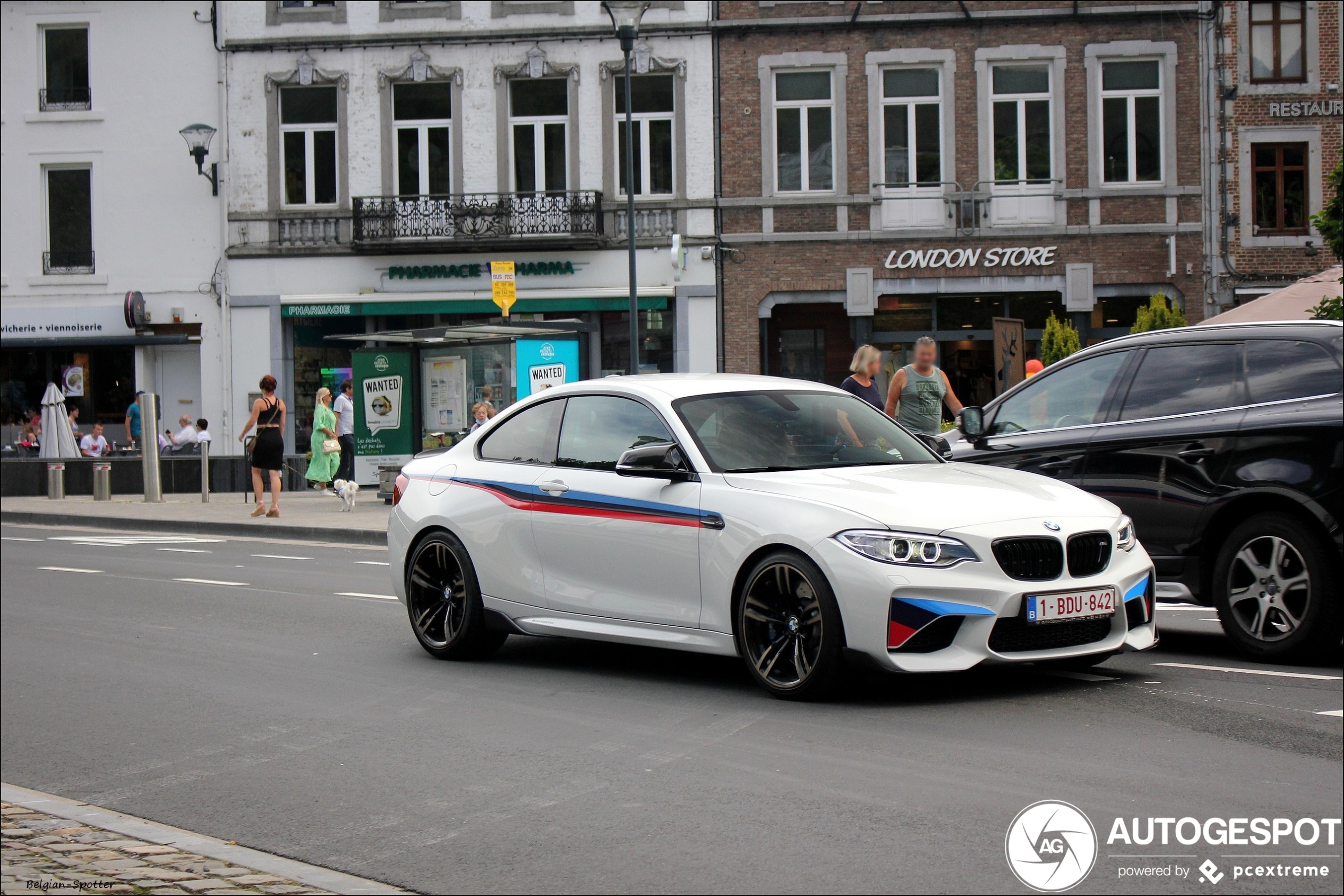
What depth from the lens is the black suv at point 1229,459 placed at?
777 centimetres

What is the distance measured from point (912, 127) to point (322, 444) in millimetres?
13335

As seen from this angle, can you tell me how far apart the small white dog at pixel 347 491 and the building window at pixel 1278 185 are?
18.0m

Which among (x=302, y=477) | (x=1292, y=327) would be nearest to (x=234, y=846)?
(x=1292, y=327)

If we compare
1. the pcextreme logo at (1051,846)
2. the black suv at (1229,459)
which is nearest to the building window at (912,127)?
the black suv at (1229,459)

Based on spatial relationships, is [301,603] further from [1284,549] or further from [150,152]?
[150,152]

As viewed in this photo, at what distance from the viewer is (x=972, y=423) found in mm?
9898

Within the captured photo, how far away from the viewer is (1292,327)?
27.0ft

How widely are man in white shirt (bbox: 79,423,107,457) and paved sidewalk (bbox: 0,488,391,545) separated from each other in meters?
3.65

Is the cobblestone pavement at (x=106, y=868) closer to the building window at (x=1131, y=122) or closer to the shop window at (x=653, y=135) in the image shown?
the shop window at (x=653, y=135)

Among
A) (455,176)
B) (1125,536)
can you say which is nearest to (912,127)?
(455,176)

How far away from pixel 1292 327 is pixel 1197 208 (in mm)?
23484

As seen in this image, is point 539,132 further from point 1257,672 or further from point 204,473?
point 1257,672

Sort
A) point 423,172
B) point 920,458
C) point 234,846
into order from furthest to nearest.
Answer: point 423,172 < point 920,458 < point 234,846

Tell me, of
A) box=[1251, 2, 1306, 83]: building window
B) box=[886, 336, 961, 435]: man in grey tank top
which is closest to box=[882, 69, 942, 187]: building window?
box=[1251, 2, 1306, 83]: building window
